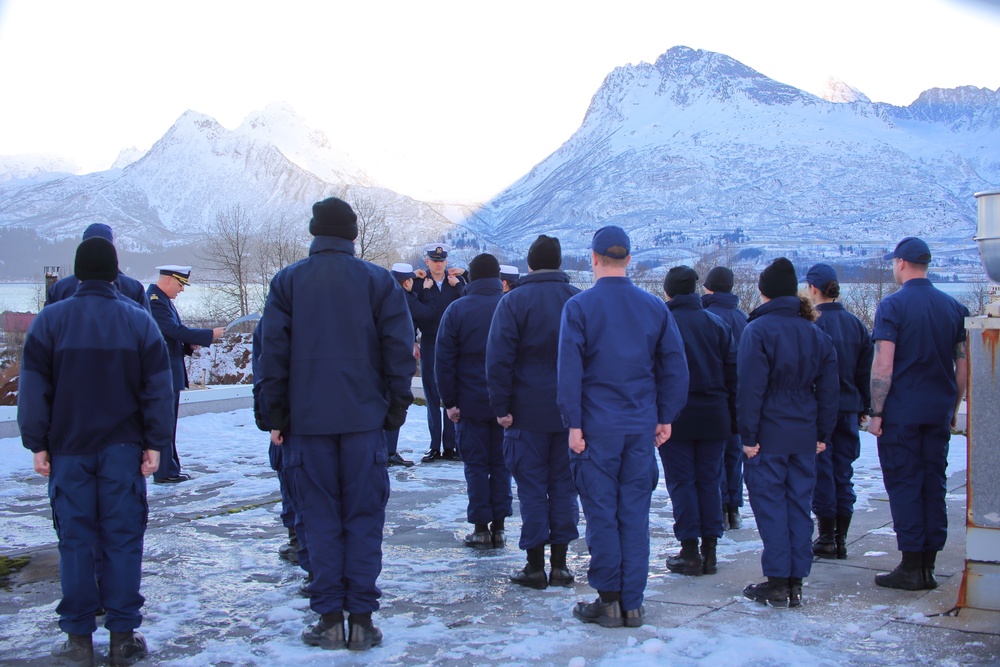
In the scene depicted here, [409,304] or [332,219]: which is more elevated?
[332,219]

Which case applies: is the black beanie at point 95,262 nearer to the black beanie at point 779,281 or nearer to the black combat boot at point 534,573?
the black combat boot at point 534,573

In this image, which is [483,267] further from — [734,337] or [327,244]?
[327,244]

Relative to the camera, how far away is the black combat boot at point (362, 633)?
439 cm

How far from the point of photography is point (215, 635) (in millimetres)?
4602

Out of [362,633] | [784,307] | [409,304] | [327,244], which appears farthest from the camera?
[409,304]

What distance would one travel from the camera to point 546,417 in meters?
5.55

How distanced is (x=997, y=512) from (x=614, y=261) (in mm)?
2205

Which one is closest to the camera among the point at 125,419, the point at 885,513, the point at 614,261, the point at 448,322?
the point at 125,419

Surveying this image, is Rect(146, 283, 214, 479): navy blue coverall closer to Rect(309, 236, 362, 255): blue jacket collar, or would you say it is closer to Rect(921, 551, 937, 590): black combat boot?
Rect(309, 236, 362, 255): blue jacket collar

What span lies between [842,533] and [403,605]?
283cm

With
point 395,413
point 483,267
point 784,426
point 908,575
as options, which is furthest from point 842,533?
point 395,413

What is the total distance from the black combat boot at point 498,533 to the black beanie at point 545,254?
69.7 inches

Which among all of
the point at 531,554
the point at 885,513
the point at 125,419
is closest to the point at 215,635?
the point at 125,419

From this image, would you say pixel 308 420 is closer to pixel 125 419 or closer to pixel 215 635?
pixel 125 419
